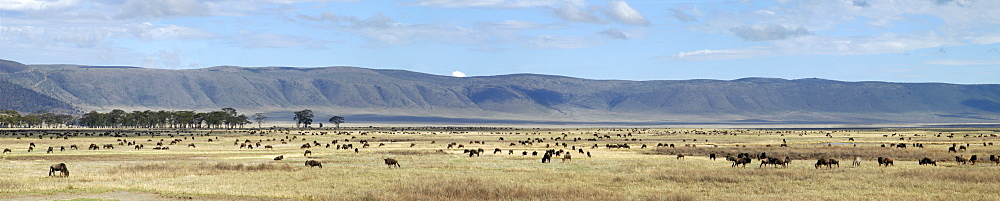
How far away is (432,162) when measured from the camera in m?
43.6

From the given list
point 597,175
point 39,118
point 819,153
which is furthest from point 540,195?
point 39,118

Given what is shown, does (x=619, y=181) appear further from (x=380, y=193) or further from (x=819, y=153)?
(x=819, y=153)

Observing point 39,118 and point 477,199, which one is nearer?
point 477,199

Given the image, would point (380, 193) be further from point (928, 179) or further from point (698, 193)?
point (928, 179)

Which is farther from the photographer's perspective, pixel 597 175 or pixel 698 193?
pixel 597 175

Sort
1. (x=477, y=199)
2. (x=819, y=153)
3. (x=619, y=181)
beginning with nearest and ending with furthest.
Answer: (x=477, y=199), (x=619, y=181), (x=819, y=153)

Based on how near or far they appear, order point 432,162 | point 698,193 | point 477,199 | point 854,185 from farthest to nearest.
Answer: point 432,162
point 854,185
point 698,193
point 477,199

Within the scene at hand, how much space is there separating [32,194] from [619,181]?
16.7 m

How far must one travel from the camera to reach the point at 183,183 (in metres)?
30.0

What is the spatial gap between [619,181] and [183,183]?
43.8 feet

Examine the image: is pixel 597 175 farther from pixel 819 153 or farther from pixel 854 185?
pixel 819 153

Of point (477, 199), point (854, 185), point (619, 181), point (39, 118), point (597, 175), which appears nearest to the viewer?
point (477, 199)

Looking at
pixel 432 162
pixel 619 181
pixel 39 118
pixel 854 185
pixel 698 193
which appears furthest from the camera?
pixel 39 118

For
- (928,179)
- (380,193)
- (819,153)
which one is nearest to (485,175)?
(380,193)
